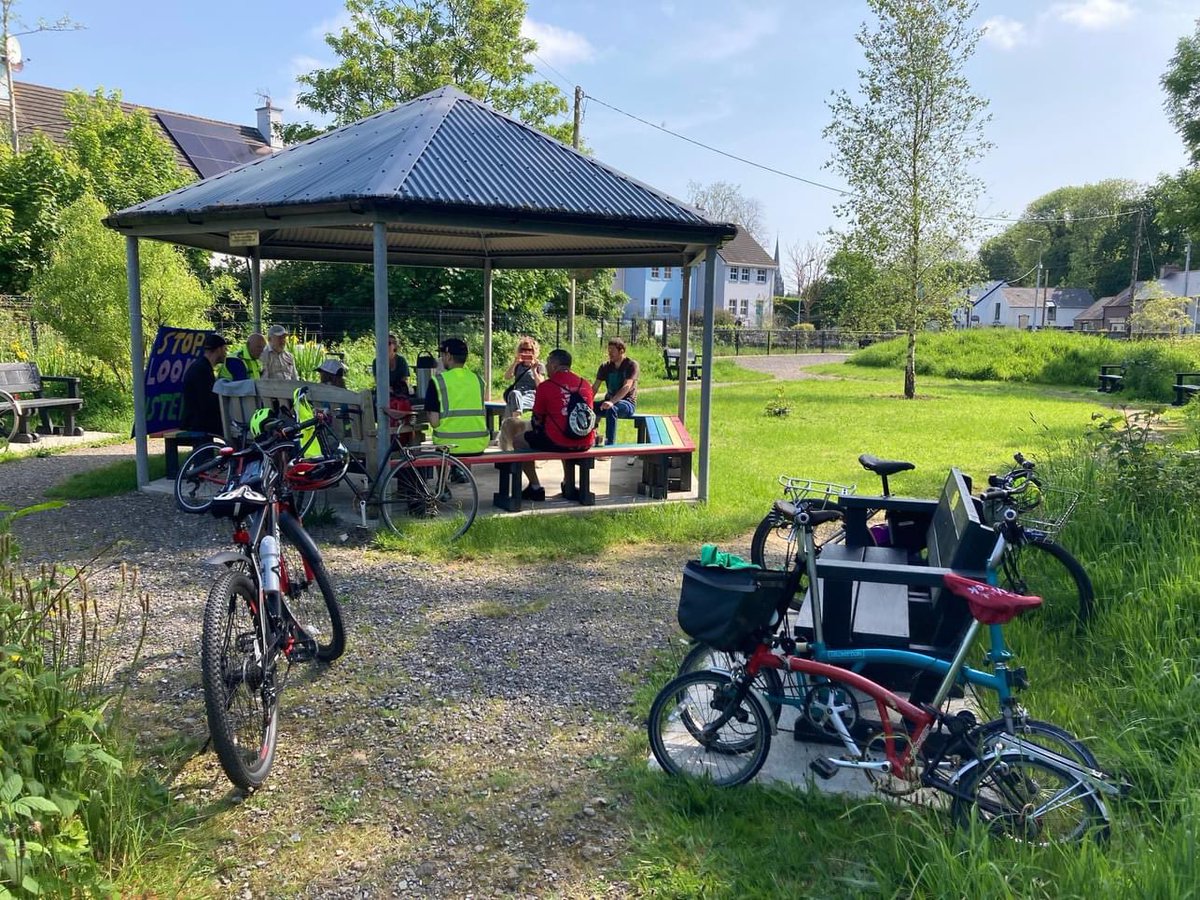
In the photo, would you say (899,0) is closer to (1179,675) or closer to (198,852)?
(1179,675)

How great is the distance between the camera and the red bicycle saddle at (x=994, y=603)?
3004 millimetres

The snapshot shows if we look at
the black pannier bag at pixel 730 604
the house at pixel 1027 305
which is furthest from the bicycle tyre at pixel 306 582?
the house at pixel 1027 305

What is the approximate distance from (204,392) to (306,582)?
198 inches

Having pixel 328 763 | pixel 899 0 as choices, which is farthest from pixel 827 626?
pixel 899 0

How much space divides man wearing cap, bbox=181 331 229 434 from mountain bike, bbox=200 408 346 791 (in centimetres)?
474

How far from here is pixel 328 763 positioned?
12.5ft

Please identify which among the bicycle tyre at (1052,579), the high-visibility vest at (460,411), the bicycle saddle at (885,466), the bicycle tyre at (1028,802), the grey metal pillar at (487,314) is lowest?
the bicycle tyre at (1028,802)

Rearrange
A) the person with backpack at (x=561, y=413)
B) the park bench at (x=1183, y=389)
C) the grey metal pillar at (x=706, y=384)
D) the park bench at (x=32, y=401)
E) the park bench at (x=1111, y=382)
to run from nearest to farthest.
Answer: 1. the person with backpack at (x=561, y=413)
2. the grey metal pillar at (x=706, y=384)
3. the park bench at (x=32, y=401)
4. the park bench at (x=1183, y=389)
5. the park bench at (x=1111, y=382)

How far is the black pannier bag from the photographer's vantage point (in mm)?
3293

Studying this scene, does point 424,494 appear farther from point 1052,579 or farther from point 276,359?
point 1052,579

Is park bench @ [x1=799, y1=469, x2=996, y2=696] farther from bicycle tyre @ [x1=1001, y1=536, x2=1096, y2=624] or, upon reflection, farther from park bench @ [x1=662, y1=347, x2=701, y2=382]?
park bench @ [x1=662, y1=347, x2=701, y2=382]

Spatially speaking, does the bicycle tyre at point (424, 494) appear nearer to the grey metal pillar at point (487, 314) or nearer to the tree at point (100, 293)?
the grey metal pillar at point (487, 314)

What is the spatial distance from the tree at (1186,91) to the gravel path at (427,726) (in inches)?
1142

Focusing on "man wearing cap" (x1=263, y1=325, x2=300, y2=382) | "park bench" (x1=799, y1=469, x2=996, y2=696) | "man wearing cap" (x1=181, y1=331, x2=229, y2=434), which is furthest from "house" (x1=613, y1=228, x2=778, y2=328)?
"park bench" (x1=799, y1=469, x2=996, y2=696)
